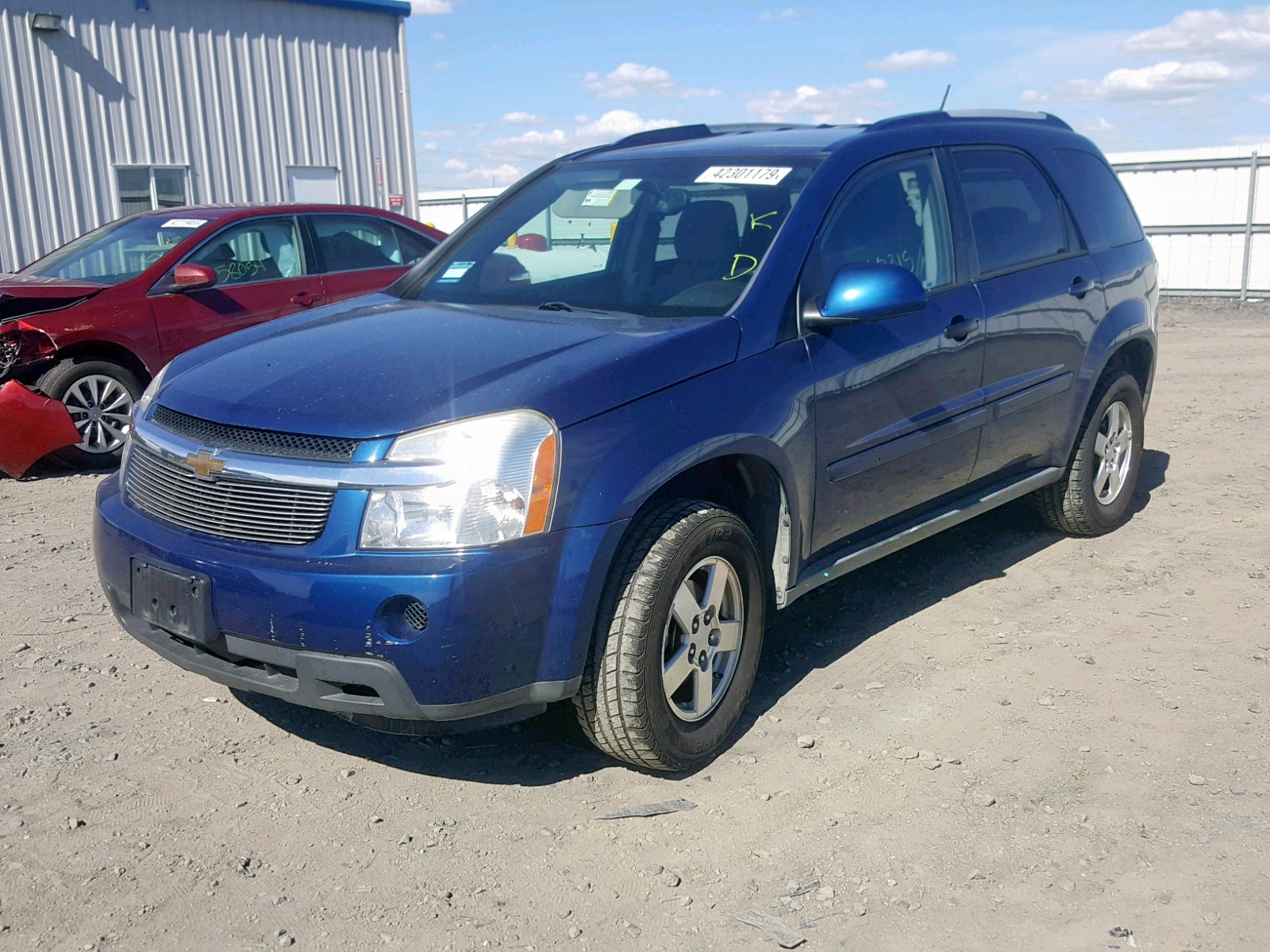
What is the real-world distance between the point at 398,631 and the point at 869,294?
179 cm

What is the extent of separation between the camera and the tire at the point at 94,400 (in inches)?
282

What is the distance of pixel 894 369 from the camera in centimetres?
399

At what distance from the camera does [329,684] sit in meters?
2.96

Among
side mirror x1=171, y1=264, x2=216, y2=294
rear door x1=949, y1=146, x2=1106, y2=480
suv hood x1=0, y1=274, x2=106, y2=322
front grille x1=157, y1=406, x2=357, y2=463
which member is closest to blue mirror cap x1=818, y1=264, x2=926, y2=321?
rear door x1=949, y1=146, x2=1106, y2=480

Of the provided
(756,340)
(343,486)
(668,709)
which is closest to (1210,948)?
(668,709)

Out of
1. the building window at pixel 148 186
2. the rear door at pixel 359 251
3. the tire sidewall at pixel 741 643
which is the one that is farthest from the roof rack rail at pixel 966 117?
the building window at pixel 148 186

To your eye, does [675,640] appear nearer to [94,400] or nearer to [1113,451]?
[1113,451]

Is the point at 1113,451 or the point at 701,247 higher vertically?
the point at 701,247

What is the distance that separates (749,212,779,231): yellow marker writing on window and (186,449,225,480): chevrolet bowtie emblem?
1844 mm

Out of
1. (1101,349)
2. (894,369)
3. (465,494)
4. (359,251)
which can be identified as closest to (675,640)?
(465,494)

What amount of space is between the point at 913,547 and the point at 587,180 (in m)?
2.37

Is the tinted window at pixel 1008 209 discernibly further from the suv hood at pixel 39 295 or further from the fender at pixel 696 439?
the suv hood at pixel 39 295

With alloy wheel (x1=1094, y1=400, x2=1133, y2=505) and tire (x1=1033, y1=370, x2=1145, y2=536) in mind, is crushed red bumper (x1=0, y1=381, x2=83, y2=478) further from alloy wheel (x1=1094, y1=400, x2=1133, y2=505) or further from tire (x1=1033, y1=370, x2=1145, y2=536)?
alloy wheel (x1=1094, y1=400, x2=1133, y2=505)

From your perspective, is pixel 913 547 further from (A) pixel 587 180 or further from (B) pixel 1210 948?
(B) pixel 1210 948
